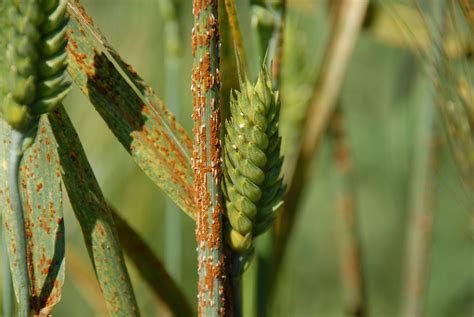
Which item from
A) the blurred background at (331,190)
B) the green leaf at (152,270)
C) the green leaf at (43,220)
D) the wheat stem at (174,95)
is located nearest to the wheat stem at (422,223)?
the blurred background at (331,190)

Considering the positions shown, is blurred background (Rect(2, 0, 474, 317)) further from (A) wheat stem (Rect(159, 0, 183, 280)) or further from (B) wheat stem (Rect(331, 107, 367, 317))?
(A) wheat stem (Rect(159, 0, 183, 280))

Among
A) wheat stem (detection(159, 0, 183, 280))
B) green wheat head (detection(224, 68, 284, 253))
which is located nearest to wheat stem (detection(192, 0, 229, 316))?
green wheat head (detection(224, 68, 284, 253))

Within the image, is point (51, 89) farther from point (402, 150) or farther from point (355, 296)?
point (402, 150)

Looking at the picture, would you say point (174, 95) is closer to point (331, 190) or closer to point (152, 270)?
point (152, 270)

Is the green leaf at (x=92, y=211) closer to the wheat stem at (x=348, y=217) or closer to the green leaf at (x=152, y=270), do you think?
the green leaf at (x=152, y=270)

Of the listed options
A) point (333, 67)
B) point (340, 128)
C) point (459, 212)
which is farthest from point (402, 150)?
point (333, 67)

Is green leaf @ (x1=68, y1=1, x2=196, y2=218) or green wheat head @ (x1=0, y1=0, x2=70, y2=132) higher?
green wheat head @ (x1=0, y1=0, x2=70, y2=132)

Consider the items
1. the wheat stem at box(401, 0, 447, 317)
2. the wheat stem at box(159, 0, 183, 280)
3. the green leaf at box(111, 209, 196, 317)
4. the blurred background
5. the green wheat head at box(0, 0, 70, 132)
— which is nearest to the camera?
the green wheat head at box(0, 0, 70, 132)
